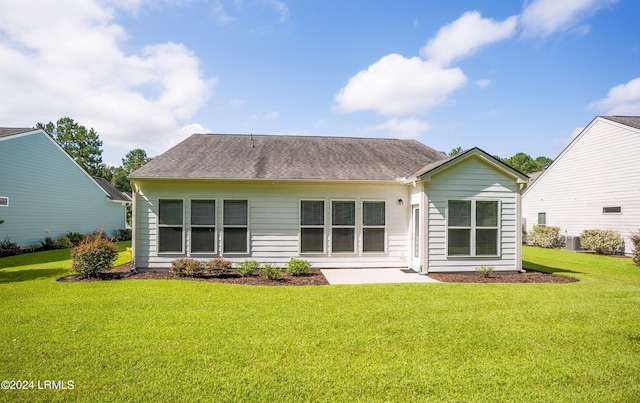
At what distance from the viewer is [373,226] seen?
10703mm

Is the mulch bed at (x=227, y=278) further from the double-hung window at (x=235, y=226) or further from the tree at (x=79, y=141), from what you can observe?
the tree at (x=79, y=141)

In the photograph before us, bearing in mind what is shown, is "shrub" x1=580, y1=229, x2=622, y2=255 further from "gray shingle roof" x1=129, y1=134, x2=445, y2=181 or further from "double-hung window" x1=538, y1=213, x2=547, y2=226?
"gray shingle roof" x1=129, y1=134, x2=445, y2=181

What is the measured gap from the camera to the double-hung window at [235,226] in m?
10.3

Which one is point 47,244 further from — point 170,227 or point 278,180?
point 278,180

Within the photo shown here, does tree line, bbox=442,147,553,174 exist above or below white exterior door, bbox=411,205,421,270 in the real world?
above

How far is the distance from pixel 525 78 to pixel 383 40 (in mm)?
6836

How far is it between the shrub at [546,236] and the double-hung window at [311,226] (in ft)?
52.6

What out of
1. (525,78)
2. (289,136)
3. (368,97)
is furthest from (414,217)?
(525,78)

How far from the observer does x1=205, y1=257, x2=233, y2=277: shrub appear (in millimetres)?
9250

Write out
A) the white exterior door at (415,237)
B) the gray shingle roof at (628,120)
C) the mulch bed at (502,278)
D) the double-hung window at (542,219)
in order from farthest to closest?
the double-hung window at (542,219)
the gray shingle roof at (628,120)
the white exterior door at (415,237)
the mulch bed at (502,278)

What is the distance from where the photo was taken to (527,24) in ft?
38.0

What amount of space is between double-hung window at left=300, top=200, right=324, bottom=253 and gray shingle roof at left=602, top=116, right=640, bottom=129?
15857 mm

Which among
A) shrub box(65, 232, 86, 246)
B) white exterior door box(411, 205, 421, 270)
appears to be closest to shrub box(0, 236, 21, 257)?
shrub box(65, 232, 86, 246)

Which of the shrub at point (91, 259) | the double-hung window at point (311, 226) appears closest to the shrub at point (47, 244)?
the shrub at point (91, 259)
